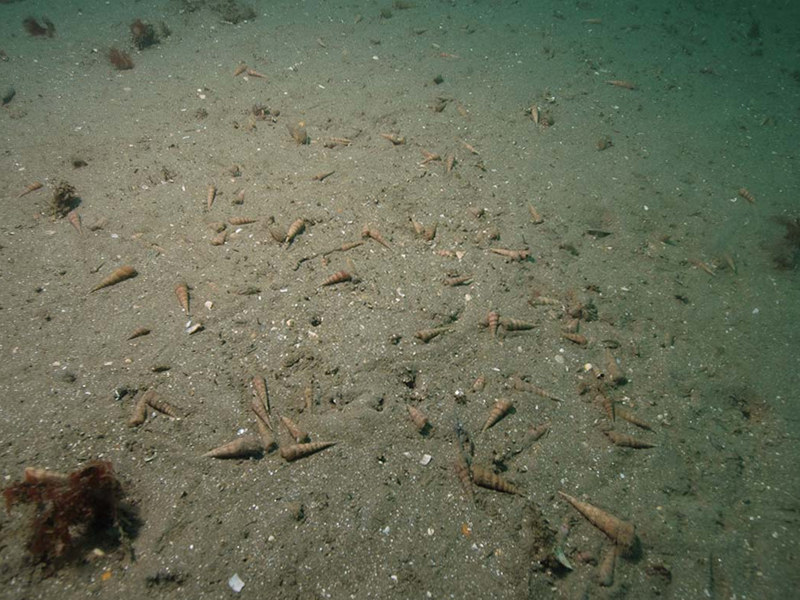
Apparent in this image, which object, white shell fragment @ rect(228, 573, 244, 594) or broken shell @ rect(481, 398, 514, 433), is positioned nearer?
white shell fragment @ rect(228, 573, 244, 594)

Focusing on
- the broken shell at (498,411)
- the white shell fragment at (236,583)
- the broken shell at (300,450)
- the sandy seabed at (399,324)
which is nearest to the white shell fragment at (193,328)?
the sandy seabed at (399,324)

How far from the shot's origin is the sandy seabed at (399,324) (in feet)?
11.2

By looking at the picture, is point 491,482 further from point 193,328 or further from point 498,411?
point 193,328

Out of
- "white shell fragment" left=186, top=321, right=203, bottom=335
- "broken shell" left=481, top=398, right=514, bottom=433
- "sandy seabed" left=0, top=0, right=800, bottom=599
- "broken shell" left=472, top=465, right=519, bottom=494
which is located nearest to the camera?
"sandy seabed" left=0, top=0, right=800, bottom=599

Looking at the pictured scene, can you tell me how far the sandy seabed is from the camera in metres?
3.42

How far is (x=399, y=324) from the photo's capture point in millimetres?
4922

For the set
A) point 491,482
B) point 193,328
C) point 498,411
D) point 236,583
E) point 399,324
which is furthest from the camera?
point 399,324

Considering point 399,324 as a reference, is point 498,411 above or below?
below

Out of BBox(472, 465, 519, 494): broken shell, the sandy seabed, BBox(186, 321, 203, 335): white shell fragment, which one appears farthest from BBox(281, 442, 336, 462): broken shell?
BBox(186, 321, 203, 335): white shell fragment

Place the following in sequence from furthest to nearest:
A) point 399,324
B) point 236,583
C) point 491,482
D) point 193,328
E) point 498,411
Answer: point 399,324
point 193,328
point 498,411
point 491,482
point 236,583

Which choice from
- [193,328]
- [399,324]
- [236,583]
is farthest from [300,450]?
[193,328]

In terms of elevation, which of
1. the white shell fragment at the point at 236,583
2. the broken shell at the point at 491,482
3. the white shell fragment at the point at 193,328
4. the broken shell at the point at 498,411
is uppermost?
the white shell fragment at the point at 193,328

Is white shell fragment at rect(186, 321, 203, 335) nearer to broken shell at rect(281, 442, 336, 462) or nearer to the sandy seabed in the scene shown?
the sandy seabed

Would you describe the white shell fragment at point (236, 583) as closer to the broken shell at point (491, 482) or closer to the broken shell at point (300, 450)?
the broken shell at point (300, 450)
